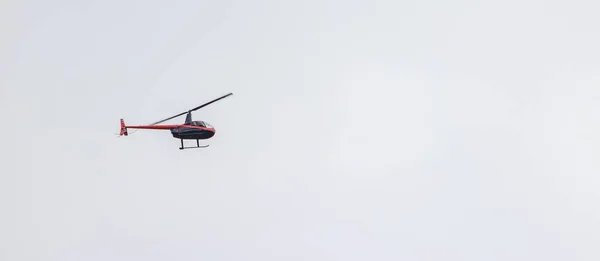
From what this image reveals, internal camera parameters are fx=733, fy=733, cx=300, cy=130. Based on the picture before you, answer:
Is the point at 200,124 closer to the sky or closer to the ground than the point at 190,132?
closer to the sky

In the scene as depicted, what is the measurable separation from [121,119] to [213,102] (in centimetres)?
1913

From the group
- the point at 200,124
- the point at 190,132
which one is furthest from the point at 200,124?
the point at 190,132

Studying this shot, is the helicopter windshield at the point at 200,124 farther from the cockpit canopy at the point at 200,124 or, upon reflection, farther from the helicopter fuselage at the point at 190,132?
the helicopter fuselage at the point at 190,132

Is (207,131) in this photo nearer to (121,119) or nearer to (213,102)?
(213,102)

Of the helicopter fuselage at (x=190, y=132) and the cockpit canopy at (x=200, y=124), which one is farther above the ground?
the cockpit canopy at (x=200, y=124)

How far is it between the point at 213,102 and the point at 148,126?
44.2 feet

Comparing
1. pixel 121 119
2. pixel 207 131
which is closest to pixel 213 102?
pixel 207 131

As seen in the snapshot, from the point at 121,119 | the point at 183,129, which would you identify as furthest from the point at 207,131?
the point at 121,119

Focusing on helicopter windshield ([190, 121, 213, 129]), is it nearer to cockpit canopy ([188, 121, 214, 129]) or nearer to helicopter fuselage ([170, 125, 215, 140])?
cockpit canopy ([188, 121, 214, 129])

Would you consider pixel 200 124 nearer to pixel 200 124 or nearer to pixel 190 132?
pixel 200 124

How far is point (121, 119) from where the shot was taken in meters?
138

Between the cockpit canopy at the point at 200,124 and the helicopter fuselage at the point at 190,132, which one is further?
the cockpit canopy at the point at 200,124

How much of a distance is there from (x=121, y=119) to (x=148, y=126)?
6335mm

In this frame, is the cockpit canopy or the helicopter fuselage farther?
the cockpit canopy
